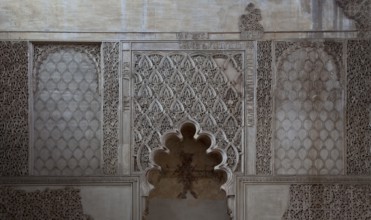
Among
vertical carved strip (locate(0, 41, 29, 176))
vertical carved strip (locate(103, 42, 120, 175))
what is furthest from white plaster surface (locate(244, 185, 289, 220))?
vertical carved strip (locate(0, 41, 29, 176))

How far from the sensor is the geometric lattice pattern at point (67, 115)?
8.09m

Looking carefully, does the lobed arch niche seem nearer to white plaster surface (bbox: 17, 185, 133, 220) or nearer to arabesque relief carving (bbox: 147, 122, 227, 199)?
arabesque relief carving (bbox: 147, 122, 227, 199)

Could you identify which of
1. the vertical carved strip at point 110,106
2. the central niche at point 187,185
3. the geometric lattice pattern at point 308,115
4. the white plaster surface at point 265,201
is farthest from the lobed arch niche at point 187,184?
the geometric lattice pattern at point 308,115

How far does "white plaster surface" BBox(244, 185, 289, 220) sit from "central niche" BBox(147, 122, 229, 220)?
20.2 inches

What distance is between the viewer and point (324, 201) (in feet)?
26.3

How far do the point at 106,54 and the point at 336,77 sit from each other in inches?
96.7

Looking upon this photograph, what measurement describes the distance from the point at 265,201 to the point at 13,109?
2.80 metres

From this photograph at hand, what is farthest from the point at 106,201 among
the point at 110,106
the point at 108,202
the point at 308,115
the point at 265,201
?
the point at 308,115

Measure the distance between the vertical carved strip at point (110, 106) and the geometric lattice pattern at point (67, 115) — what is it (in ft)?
0.32

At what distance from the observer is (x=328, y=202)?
802 centimetres

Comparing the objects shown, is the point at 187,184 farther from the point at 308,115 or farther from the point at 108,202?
the point at 308,115

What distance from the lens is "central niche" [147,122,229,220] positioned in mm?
8453

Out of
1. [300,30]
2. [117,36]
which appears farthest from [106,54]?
[300,30]

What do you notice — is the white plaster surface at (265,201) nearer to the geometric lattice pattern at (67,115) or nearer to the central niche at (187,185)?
the central niche at (187,185)
